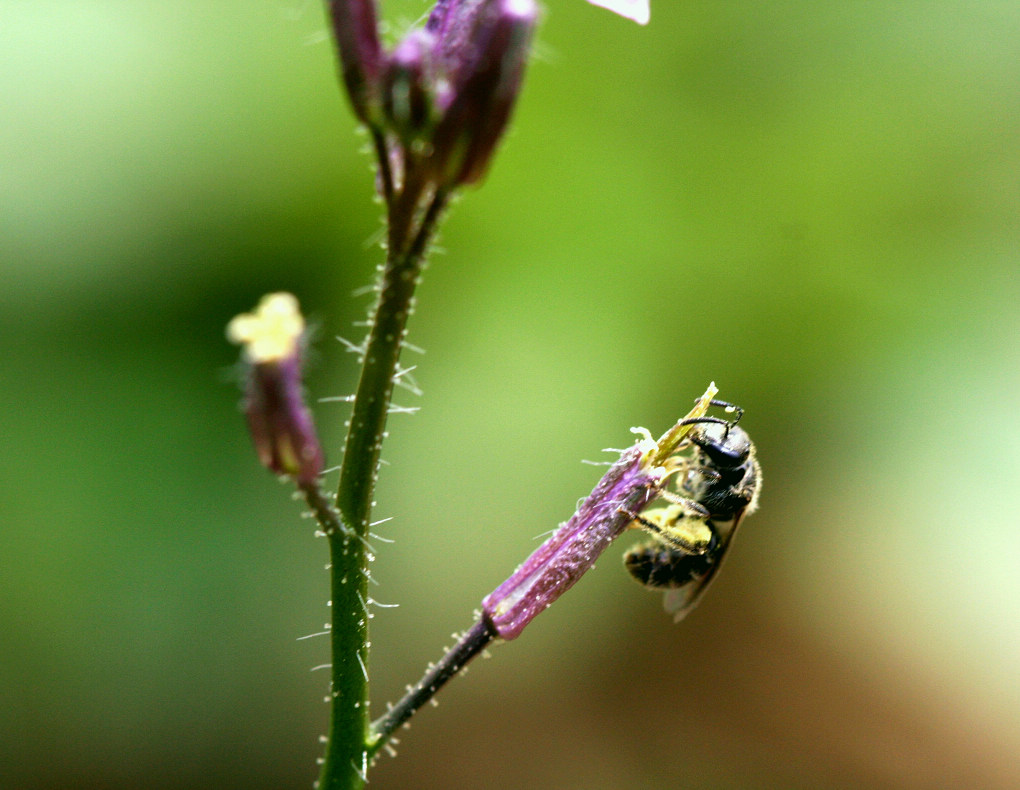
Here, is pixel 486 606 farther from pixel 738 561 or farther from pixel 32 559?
pixel 738 561

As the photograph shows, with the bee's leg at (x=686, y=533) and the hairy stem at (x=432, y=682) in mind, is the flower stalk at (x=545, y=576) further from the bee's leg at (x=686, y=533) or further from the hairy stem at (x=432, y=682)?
the bee's leg at (x=686, y=533)

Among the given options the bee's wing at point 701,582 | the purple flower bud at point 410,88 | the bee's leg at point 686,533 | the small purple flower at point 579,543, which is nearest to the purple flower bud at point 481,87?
the purple flower bud at point 410,88

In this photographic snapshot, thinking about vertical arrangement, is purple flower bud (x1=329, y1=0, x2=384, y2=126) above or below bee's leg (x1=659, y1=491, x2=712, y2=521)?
above

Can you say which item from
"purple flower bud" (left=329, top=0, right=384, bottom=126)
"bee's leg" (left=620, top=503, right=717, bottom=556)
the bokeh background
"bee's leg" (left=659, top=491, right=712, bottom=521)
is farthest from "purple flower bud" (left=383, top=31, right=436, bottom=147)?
the bokeh background

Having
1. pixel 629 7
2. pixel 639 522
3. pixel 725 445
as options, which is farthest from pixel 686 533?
pixel 629 7

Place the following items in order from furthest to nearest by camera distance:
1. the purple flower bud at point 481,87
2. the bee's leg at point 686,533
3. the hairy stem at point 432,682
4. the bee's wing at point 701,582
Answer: the bee's wing at point 701,582 < the bee's leg at point 686,533 < the hairy stem at point 432,682 < the purple flower bud at point 481,87

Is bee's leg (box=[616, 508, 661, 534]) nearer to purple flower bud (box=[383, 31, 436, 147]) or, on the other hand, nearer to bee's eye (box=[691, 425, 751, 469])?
bee's eye (box=[691, 425, 751, 469])
